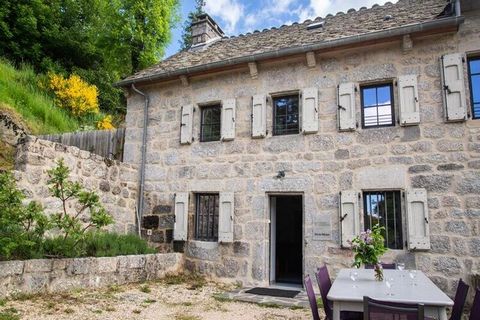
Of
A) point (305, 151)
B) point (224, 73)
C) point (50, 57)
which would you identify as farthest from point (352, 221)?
point (50, 57)

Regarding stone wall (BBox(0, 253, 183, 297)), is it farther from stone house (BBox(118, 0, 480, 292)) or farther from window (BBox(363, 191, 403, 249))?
window (BBox(363, 191, 403, 249))

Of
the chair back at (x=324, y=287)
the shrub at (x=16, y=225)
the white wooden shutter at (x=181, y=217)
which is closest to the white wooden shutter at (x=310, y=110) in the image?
the white wooden shutter at (x=181, y=217)

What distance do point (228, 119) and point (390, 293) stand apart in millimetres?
5201

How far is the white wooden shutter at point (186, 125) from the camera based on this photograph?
778 cm

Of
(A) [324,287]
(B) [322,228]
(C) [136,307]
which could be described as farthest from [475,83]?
(C) [136,307]

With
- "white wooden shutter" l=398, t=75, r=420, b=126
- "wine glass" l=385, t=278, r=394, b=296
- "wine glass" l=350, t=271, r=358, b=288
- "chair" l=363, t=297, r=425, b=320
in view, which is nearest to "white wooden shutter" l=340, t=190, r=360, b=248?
"white wooden shutter" l=398, t=75, r=420, b=126

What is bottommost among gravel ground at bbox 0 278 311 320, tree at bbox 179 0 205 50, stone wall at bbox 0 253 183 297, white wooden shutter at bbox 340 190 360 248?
gravel ground at bbox 0 278 311 320

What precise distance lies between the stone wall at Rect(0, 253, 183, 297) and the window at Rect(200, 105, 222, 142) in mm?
2553

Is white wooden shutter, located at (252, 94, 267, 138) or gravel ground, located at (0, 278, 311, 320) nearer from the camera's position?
gravel ground, located at (0, 278, 311, 320)

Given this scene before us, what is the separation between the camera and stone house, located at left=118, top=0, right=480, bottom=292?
5.72 m

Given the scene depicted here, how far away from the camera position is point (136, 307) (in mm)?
4758

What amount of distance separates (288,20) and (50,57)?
11.5m

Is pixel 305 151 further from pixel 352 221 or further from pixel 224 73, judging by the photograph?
pixel 224 73

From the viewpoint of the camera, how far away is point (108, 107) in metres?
16.8
